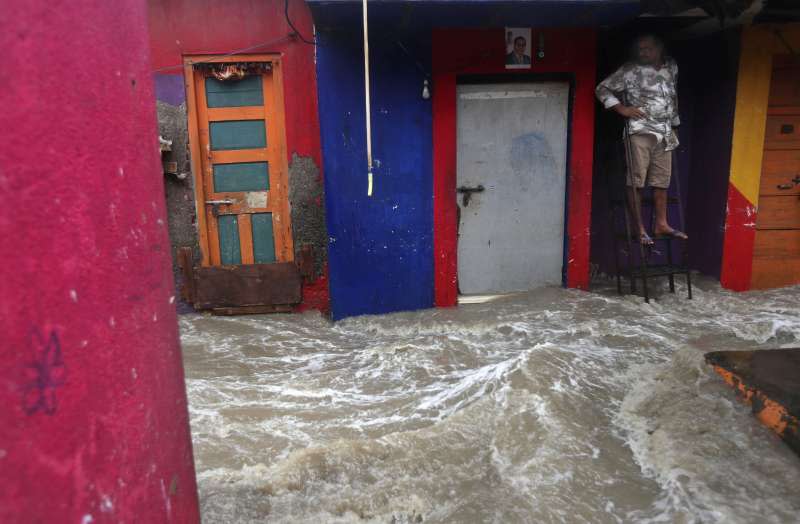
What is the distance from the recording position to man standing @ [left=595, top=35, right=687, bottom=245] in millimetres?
5668

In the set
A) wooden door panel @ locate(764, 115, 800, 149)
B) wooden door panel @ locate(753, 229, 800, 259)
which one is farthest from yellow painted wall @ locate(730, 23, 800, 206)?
Answer: wooden door panel @ locate(753, 229, 800, 259)

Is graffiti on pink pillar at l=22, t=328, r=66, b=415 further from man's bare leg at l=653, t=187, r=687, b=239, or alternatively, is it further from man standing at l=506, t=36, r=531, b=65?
man's bare leg at l=653, t=187, r=687, b=239

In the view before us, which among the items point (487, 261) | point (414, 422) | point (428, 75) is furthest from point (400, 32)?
point (414, 422)

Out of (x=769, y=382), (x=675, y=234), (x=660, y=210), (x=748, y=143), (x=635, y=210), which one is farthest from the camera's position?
(x=748, y=143)

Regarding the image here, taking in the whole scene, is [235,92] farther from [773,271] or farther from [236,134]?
[773,271]

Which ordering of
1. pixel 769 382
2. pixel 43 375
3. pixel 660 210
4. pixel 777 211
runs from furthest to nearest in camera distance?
pixel 777 211 → pixel 660 210 → pixel 769 382 → pixel 43 375

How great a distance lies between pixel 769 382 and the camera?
11.2 ft

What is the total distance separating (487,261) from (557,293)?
2.74 feet

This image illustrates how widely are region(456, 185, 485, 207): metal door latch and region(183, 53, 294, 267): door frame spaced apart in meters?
1.90

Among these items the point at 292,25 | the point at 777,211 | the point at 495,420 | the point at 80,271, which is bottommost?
the point at 495,420

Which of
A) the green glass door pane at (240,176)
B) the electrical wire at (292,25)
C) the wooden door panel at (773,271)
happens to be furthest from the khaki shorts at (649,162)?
the green glass door pane at (240,176)

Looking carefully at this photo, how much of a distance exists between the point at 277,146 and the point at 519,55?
8.88 ft

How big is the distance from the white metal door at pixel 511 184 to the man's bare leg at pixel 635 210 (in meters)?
0.71

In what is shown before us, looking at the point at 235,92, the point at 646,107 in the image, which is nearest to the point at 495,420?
the point at 646,107
